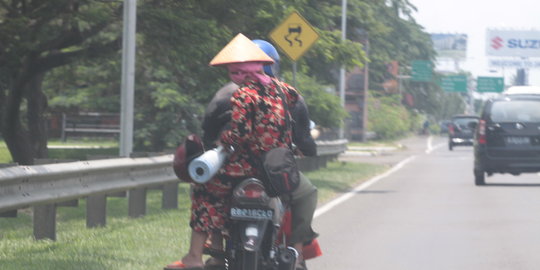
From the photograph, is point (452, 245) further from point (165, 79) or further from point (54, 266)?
point (165, 79)

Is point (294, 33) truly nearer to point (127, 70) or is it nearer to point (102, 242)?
point (127, 70)

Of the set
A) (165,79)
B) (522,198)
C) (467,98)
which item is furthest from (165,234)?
(467,98)

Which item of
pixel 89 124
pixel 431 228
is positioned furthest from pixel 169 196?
Result: pixel 89 124

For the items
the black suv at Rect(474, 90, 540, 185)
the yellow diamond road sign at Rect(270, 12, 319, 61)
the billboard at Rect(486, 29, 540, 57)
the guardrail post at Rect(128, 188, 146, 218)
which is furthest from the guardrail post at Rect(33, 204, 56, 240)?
the billboard at Rect(486, 29, 540, 57)

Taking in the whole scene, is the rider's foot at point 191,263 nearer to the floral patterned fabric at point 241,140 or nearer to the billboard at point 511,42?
the floral patterned fabric at point 241,140

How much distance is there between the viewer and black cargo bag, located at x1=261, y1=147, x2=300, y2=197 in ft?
22.2

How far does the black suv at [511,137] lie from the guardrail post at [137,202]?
388 inches

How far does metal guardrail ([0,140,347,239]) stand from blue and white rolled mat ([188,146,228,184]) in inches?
136

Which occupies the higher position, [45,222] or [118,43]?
[118,43]

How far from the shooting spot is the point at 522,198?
19547mm

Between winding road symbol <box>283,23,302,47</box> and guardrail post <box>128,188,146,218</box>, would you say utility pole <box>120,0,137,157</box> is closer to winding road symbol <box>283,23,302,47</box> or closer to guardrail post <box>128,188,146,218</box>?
guardrail post <box>128,188,146,218</box>

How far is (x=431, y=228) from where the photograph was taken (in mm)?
14086

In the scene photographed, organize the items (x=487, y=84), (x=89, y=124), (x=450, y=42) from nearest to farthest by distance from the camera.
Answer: (x=89, y=124) → (x=487, y=84) → (x=450, y=42)

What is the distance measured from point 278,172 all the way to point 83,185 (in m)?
5.39
